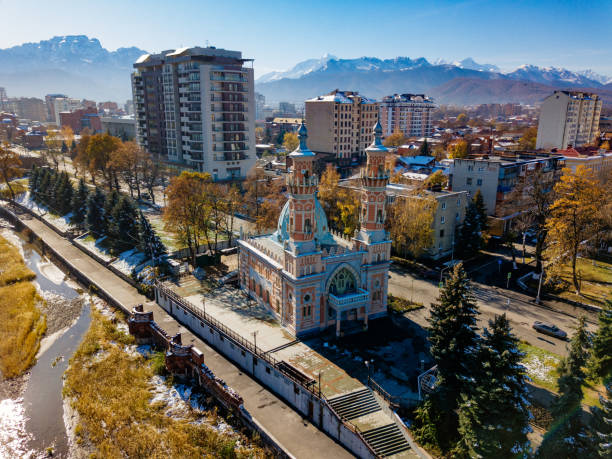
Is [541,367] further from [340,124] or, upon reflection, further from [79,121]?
[79,121]

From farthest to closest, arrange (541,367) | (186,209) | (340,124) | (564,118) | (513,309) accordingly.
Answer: (340,124) < (564,118) < (186,209) < (513,309) < (541,367)

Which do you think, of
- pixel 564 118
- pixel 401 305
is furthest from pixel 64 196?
pixel 564 118

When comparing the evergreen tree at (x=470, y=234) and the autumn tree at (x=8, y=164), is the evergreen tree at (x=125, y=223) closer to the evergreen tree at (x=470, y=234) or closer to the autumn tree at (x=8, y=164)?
the autumn tree at (x=8, y=164)

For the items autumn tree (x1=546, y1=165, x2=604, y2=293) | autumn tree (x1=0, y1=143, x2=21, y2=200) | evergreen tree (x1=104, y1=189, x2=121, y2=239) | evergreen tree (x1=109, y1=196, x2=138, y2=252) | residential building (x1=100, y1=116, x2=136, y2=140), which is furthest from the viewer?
residential building (x1=100, y1=116, x2=136, y2=140)

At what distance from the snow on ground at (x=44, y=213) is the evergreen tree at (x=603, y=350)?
7399 centimetres

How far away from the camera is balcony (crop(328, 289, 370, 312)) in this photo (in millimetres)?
35966

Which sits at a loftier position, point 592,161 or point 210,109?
point 210,109

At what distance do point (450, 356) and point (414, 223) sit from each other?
28163mm

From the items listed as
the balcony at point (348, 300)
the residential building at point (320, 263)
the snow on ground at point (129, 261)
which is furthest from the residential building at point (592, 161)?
the snow on ground at point (129, 261)

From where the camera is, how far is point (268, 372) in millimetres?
32406

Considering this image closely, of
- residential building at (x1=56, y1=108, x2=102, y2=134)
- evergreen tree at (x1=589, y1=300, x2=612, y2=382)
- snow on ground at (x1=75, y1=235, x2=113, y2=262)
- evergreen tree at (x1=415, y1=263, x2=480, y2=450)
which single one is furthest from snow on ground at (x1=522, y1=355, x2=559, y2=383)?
residential building at (x1=56, y1=108, x2=102, y2=134)

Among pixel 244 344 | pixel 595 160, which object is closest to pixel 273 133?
pixel 595 160

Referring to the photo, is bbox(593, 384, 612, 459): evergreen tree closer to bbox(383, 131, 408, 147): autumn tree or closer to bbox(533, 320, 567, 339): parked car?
bbox(533, 320, 567, 339): parked car

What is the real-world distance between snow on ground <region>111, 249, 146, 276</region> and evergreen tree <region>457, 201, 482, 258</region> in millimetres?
41299
